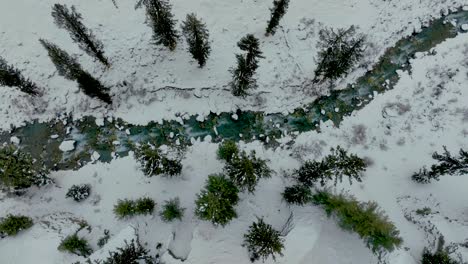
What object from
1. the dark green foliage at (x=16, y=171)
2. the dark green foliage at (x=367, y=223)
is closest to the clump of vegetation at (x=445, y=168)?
the dark green foliage at (x=367, y=223)

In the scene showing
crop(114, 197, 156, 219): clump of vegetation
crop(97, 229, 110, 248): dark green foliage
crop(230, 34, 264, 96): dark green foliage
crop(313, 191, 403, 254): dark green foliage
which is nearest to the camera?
crop(313, 191, 403, 254): dark green foliage

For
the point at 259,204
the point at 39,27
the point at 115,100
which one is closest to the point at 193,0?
the point at 115,100

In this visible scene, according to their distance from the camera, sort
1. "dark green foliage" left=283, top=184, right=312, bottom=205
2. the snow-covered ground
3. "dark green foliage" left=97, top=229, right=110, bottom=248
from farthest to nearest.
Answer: the snow-covered ground, "dark green foliage" left=97, top=229, right=110, bottom=248, "dark green foliage" left=283, top=184, right=312, bottom=205

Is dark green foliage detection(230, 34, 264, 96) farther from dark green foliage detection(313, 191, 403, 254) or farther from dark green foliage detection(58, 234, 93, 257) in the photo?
dark green foliage detection(58, 234, 93, 257)

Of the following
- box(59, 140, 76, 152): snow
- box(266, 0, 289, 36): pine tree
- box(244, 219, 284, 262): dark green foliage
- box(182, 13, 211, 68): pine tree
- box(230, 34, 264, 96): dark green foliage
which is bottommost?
box(244, 219, 284, 262): dark green foliage

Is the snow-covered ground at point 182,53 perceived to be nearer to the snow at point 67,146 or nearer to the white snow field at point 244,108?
the white snow field at point 244,108

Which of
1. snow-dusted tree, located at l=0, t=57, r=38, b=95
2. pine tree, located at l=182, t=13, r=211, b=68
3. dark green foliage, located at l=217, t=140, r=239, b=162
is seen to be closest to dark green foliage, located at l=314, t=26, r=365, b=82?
pine tree, located at l=182, t=13, r=211, b=68
